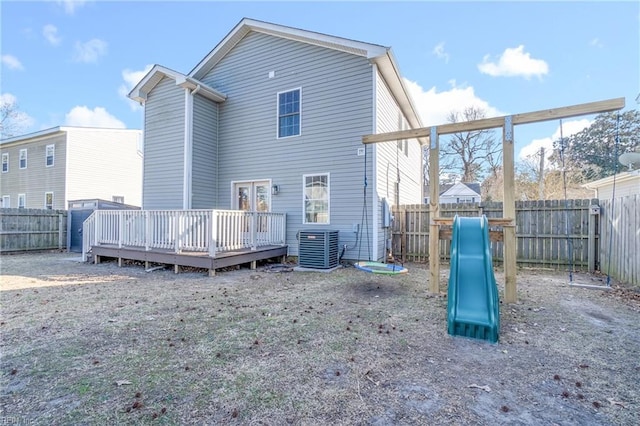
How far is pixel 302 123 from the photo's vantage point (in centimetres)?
887

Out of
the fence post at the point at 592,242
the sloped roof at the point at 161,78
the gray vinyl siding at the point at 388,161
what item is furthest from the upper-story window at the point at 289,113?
the fence post at the point at 592,242

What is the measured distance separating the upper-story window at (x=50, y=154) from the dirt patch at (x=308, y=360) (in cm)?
1664

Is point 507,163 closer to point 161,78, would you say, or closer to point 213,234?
point 213,234

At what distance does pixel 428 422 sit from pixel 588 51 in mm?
19814

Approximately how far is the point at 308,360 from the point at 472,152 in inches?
1078

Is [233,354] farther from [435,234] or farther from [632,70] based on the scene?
[632,70]

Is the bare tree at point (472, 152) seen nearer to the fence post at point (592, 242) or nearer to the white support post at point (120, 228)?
the fence post at point (592, 242)

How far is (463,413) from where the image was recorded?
2039mm

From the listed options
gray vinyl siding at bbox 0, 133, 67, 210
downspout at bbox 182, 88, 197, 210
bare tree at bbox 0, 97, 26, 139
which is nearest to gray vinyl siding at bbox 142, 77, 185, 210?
downspout at bbox 182, 88, 197, 210

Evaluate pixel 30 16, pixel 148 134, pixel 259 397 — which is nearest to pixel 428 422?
pixel 259 397

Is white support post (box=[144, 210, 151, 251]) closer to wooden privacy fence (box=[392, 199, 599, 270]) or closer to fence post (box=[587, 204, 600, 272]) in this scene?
wooden privacy fence (box=[392, 199, 599, 270])

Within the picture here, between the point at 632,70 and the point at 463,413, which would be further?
the point at 632,70

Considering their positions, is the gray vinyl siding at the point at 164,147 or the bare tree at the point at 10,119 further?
the bare tree at the point at 10,119

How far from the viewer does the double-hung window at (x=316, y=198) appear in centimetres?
860
